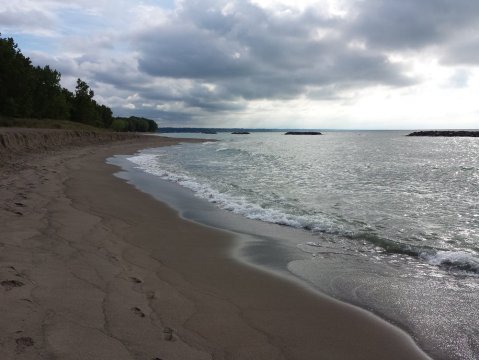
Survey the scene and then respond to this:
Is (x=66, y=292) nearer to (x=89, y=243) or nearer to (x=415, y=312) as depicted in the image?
(x=89, y=243)

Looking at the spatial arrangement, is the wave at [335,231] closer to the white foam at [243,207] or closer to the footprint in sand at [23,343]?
the white foam at [243,207]

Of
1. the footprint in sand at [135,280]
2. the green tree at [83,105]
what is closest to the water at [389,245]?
the footprint in sand at [135,280]

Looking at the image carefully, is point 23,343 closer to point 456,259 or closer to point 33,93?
point 456,259

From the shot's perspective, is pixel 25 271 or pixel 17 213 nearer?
pixel 25 271

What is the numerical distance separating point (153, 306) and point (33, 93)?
69.8 metres

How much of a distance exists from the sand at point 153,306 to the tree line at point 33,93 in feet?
179

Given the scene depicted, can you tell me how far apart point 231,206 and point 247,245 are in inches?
181

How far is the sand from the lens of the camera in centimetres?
371

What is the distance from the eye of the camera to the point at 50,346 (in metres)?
3.40

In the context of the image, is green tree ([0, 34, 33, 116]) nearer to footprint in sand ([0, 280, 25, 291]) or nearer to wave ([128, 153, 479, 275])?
wave ([128, 153, 479, 275])

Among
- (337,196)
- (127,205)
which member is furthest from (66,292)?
(337,196)

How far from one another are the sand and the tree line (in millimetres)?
54682

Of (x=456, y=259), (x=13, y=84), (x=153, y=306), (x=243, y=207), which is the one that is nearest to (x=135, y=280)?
(x=153, y=306)

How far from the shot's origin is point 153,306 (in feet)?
15.5
